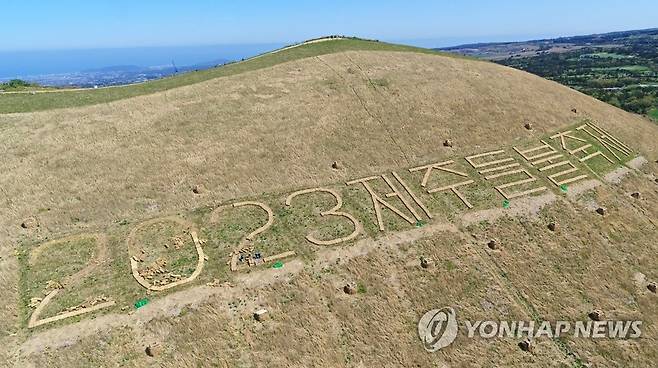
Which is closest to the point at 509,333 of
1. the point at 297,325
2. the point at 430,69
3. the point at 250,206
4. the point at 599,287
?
the point at 599,287

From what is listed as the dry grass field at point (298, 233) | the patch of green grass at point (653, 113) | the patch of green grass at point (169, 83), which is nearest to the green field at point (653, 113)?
→ the patch of green grass at point (653, 113)

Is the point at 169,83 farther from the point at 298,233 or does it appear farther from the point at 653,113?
the point at 653,113

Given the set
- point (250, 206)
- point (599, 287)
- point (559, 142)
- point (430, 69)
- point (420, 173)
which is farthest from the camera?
point (430, 69)

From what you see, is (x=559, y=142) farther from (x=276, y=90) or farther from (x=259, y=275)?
(x=259, y=275)

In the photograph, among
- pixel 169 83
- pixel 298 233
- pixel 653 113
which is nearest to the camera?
pixel 298 233

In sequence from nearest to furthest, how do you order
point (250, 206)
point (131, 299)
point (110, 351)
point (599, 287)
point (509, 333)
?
point (110, 351) < point (131, 299) < point (509, 333) < point (599, 287) < point (250, 206)

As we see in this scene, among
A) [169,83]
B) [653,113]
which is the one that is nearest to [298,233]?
[169,83]

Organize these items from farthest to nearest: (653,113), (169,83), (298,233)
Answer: (653,113), (169,83), (298,233)

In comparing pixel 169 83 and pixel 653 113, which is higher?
pixel 169 83
